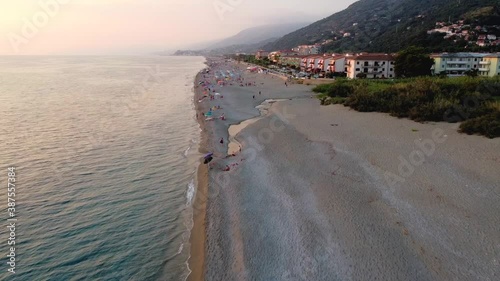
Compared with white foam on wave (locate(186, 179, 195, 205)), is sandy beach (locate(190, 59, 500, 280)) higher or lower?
higher

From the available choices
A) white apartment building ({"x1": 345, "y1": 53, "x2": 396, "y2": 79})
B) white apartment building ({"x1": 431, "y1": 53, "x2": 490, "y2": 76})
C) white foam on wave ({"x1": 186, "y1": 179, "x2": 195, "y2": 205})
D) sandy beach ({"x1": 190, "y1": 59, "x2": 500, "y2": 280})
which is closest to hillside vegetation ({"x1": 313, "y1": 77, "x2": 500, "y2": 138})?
sandy beach ({"x1": 190, "y1": 59, "x2": 500, "y2": 280})

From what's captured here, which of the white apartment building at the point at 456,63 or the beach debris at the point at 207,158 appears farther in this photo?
the white apartment building at the point at 456,63

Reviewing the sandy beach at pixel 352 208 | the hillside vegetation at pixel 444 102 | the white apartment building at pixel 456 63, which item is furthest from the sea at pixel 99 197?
the white apartment building at pixel 456 63

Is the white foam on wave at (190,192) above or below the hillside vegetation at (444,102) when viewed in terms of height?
below

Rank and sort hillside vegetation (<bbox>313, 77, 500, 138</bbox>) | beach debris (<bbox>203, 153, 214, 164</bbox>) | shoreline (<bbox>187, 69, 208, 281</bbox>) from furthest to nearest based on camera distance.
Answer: hillside vegetation (<bbox>313, 77, 500, 138</bbox>)
beach debris (<bbox>203, 153, 214, 164</bbox>)
shoreline (<bbox>187, 69, 208, 281</bbox>)

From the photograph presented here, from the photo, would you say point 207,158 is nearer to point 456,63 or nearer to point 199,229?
point 199,229

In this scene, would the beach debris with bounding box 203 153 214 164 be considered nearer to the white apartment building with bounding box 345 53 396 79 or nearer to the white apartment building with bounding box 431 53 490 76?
the white apartment building with bounding box 345 53 396 79

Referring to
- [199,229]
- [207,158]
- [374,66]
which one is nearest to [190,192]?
[199,229]

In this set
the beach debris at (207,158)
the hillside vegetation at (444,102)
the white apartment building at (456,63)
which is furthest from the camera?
the white apartment building at (456,63)

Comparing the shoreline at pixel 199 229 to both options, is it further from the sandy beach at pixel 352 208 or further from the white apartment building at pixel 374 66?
the white apartment building at pixel 374 66
